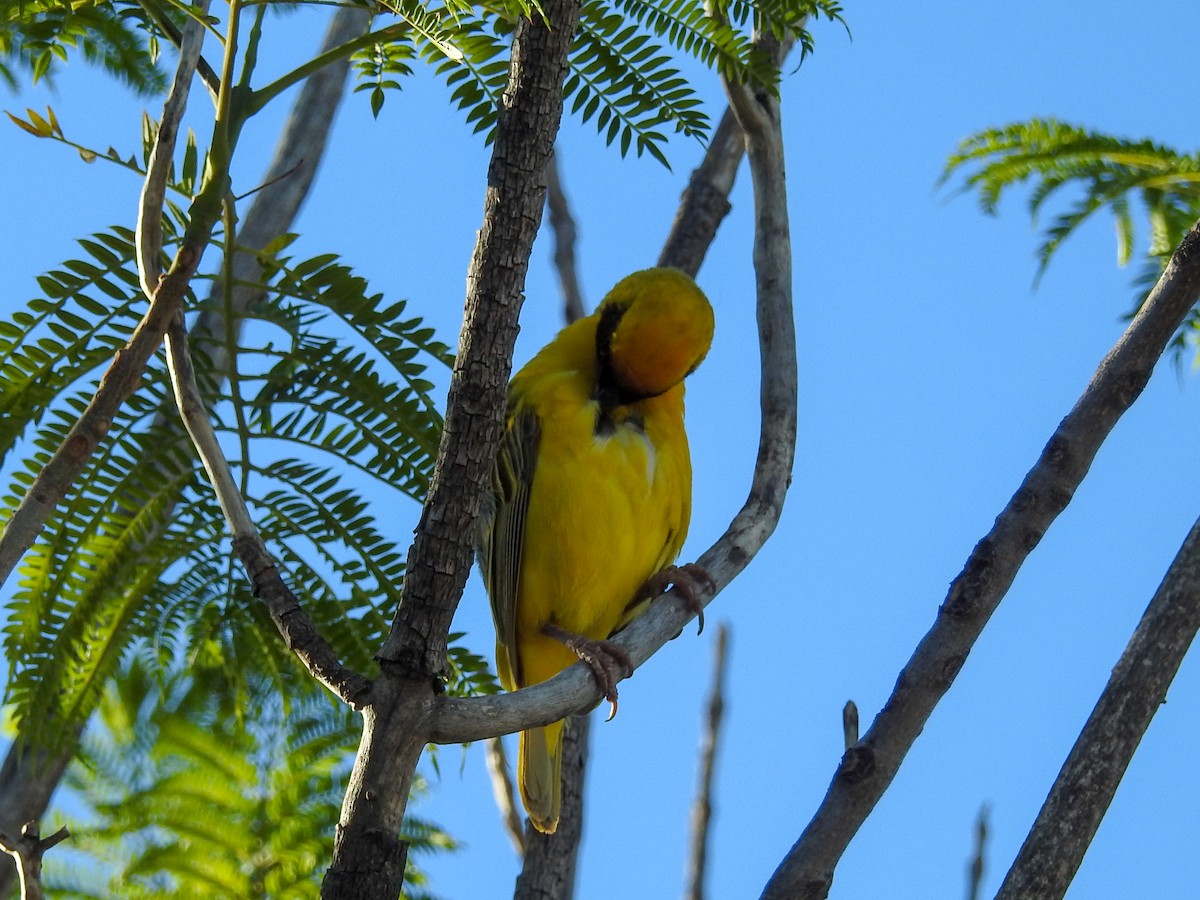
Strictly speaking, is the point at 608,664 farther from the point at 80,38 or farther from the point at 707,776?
the point at 80,38

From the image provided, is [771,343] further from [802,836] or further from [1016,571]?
[802,836]

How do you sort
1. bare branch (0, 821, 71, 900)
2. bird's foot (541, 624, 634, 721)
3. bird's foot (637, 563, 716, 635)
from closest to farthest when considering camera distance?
1. bare branch (0, 821, 71, 900)
2. bird's foot (541, 624, 634, 721)
3. bird's foot (637, 563, 716, 635)

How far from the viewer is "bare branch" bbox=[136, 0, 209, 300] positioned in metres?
2.70

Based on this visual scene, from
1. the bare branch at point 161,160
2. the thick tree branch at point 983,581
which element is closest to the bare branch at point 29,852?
the bare branch at point 161,160

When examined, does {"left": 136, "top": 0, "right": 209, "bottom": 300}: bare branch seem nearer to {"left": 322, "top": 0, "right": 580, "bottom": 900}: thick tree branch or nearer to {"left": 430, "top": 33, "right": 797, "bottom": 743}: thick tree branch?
{"left": 322, "top": 0, "right": 580, "bottom": 900}: thick tree branch

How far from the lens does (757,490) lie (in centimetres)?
356

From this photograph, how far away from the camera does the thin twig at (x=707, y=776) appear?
13.1 ft

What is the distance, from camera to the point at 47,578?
11.1 ft

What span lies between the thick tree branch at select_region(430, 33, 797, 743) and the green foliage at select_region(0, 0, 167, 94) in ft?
5.17

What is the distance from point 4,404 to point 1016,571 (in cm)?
225

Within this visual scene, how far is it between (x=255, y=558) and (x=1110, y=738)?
5.58 feet

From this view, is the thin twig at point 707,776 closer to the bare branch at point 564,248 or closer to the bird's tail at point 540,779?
the bird's tail at point 540,779

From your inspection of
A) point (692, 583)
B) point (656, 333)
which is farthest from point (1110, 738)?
point (656, 333)

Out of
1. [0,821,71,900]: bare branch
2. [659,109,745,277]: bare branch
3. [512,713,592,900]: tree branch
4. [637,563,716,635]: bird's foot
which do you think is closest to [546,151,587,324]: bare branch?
[659,109,745,277]: bare branch
